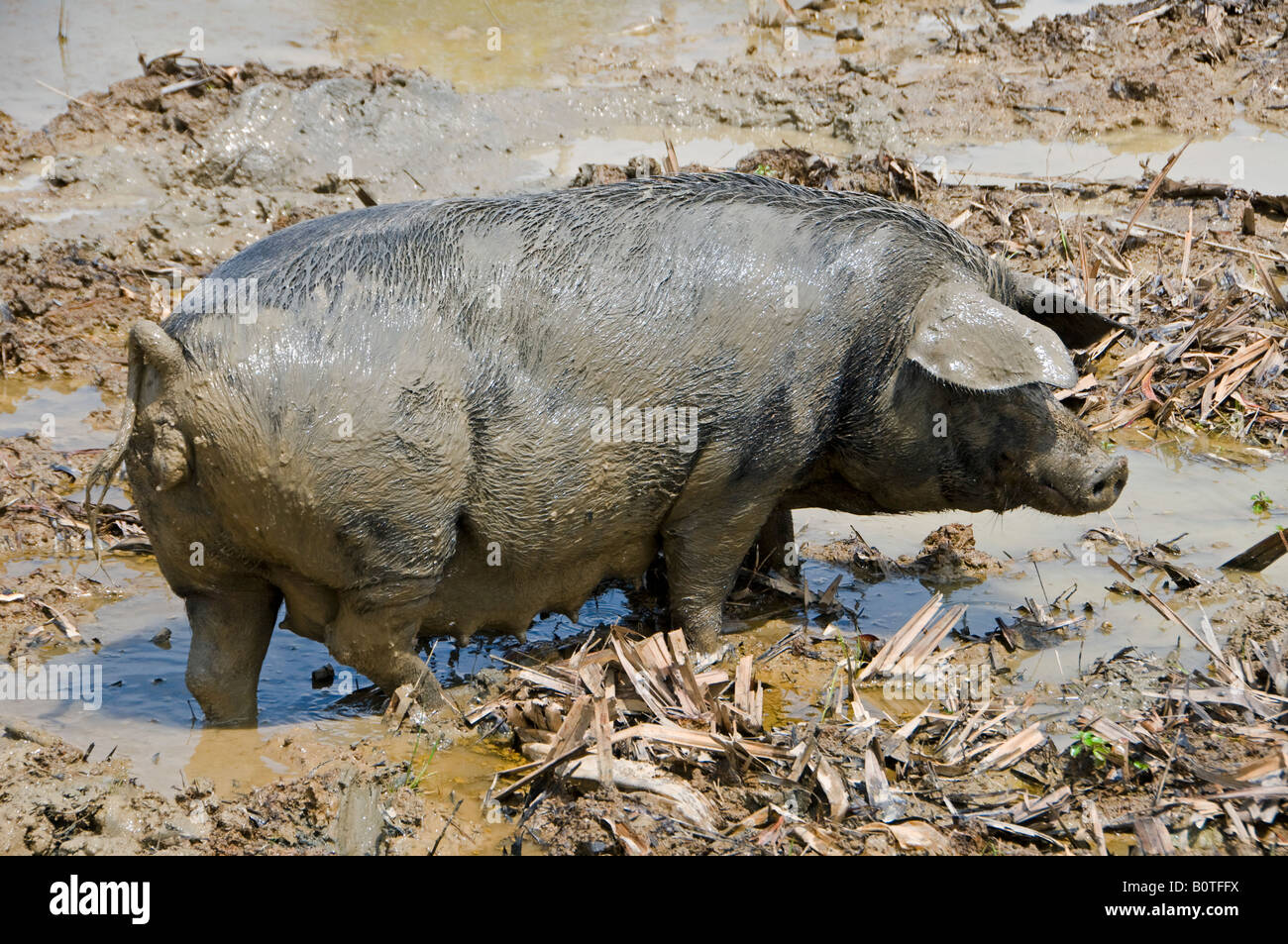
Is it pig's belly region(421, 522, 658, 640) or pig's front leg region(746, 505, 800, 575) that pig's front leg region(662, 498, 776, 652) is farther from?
pig's front leg region(746, 505, 800, 575)

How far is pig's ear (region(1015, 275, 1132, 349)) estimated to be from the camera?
601cm

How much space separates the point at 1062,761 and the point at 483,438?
241 centimetres

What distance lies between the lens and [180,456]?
454 cm

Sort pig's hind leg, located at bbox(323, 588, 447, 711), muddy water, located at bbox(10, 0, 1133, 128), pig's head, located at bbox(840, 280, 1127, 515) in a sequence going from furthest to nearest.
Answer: muddy water, located at bbox(10, 0, 1133, 128), pig's head, located at bbox(840, 280, 1127, 515), pig's hind leg, located at bbox(323, 588, 447, 711)

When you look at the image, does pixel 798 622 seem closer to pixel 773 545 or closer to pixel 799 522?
pixel 773 545

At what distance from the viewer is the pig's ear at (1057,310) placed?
19.7 feet

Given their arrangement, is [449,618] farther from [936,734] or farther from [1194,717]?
[1194,717]

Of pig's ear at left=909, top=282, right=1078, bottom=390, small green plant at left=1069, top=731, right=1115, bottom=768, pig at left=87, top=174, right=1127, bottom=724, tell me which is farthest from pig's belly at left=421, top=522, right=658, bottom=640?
small green plant at left=1069, top=731, right=1115, bottom=768

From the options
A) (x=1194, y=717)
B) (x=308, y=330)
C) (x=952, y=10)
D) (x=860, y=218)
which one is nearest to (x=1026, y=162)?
(x=952, y=10)

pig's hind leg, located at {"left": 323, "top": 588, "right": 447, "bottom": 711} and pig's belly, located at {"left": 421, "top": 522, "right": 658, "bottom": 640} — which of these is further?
pig's belly, located at {"left": 421, "top": 522, "right": 658, "bottom": 640}

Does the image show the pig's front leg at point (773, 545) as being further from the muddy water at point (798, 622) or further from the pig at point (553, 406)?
the pig at point (553, 406)

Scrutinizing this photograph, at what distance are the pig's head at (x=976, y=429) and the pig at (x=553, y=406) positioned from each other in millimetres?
11

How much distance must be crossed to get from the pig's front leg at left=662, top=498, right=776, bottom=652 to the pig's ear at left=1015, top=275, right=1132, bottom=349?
5.13 ft

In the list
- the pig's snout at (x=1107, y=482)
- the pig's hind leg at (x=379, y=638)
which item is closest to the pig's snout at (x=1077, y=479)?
the pig's snout at (x=1107, y=482)
